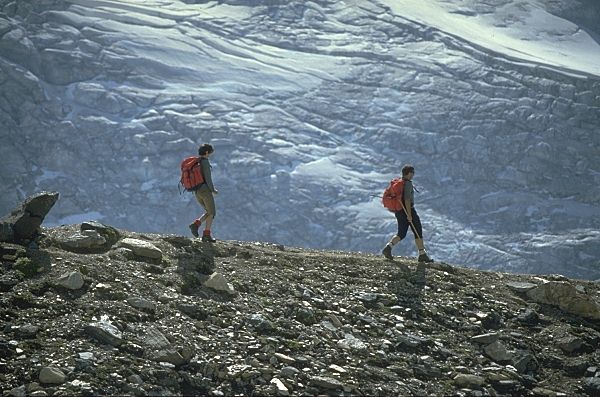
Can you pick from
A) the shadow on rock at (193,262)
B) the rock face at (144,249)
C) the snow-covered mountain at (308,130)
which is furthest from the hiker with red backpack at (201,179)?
the snow-covered mountain at (308,130)

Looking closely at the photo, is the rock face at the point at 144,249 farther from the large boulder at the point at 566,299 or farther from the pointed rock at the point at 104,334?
the large boulder at the point at 566,299

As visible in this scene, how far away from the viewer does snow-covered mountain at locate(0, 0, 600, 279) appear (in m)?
145

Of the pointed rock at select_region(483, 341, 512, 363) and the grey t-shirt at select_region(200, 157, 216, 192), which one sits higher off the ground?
the grey t-shirt at select_region(200, 157, 216, 192)

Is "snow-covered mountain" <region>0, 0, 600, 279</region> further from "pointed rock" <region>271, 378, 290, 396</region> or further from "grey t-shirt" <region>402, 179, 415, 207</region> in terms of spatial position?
"pointed rock" <region>271, 378, 290, 396</region>

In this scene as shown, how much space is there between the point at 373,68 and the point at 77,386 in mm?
175318

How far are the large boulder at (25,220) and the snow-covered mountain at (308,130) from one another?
12314cm

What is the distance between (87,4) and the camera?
188 meters

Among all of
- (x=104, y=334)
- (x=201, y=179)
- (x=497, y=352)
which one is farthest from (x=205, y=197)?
(x=497, y=352)

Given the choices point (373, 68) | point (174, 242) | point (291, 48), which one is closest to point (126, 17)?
point (291, 48)

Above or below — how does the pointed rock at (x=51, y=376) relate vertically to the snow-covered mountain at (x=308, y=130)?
above

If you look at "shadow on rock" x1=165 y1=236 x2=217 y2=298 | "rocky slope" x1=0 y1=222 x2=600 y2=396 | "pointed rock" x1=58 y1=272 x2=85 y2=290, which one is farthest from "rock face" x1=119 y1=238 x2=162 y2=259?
"pointed rock" x1=58 y1=272 x2=85 y2=290

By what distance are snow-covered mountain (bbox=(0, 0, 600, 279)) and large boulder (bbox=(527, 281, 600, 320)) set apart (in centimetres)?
11981

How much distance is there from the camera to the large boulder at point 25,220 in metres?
12.9

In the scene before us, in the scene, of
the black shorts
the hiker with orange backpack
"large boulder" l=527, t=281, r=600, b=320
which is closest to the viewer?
"large boulder" l=527, t=281, r=600, b=320
